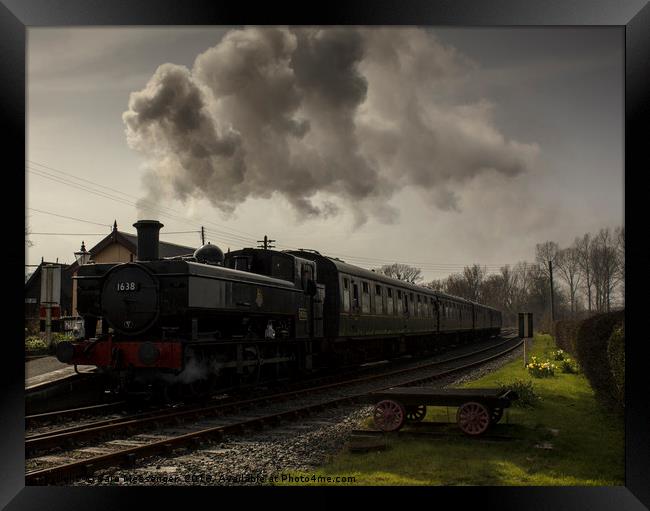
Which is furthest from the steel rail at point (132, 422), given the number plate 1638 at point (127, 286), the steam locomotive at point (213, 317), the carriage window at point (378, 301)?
the carriage window at point (378, 301)

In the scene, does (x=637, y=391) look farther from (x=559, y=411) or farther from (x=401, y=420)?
(x=401, y=420)

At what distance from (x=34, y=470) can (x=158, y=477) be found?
1.40m

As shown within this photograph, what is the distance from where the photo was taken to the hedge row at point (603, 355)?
23.8ft

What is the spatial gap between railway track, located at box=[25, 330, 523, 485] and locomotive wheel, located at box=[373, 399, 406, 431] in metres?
0.60

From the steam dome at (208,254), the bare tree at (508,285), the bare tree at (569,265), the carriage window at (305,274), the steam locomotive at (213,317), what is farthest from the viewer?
the carriage window at (305,274)

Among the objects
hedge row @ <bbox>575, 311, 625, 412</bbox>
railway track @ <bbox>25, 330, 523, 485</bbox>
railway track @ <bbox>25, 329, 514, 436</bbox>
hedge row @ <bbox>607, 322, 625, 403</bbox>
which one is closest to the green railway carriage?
railway track @ <bbox>25, 330, 523, 485</bbox>

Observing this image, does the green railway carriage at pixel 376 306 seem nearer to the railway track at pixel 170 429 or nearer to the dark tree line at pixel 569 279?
the railway track at pixel 170 429

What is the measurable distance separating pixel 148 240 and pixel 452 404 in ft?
19.4

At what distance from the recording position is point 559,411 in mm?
7906

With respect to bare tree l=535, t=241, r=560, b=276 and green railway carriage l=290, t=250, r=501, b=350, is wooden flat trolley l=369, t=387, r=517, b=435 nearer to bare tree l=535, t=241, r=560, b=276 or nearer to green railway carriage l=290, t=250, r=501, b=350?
bare tree l=535, t=241, r=560, b=276

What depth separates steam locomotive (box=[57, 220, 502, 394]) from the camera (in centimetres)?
991

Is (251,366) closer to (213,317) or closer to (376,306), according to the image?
(213,317)

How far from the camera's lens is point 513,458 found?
657cm

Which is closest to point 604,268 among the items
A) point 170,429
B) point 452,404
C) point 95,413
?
point 452,404
